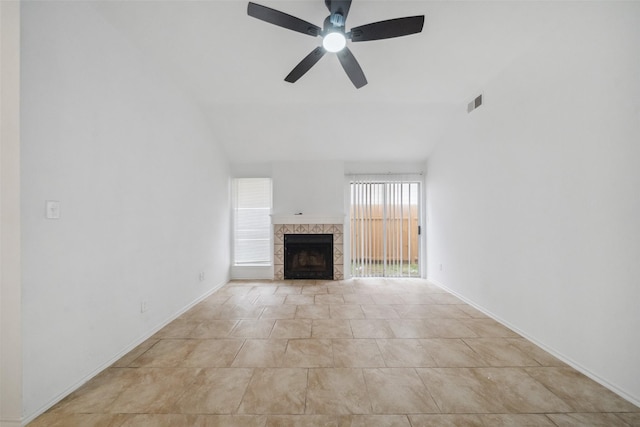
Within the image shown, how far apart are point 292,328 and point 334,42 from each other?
109 inches

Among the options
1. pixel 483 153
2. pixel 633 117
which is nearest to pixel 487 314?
pixel 483 153

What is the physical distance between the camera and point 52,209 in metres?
1.73

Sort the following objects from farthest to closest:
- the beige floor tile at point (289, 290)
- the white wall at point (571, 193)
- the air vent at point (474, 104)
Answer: the beige floor tile at point (289, 290) → the air vent at point (474, 104) → the white wall at point (571, 193)

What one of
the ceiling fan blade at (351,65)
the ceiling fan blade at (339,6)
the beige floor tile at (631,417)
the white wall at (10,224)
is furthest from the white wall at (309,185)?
the beige floor tile at (631,417)

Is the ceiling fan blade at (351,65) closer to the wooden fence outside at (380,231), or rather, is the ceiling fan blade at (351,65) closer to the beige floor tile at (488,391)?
the beige floor tile at (488,391)

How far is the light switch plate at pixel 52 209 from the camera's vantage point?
67.0 inches

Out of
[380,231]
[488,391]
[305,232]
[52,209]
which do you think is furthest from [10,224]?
[380,231]

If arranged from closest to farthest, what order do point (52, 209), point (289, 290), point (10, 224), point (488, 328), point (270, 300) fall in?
point (10, 224), point (52, 209), point (488, 328), point (270, 300), point (289, 290)

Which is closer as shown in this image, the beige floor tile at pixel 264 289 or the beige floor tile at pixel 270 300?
the beige floor tile at pixel 270 300

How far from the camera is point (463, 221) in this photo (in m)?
3.84

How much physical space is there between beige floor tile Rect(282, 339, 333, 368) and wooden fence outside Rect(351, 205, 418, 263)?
2959 mm

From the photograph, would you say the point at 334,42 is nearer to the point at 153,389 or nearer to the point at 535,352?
the point at 153,389

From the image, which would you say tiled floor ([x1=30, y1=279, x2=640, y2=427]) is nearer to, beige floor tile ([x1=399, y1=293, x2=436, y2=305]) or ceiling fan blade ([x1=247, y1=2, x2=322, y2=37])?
beige floor tile ([x1=399, y1=293, x2=436, y2=305])

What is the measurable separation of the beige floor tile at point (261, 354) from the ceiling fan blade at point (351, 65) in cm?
264
